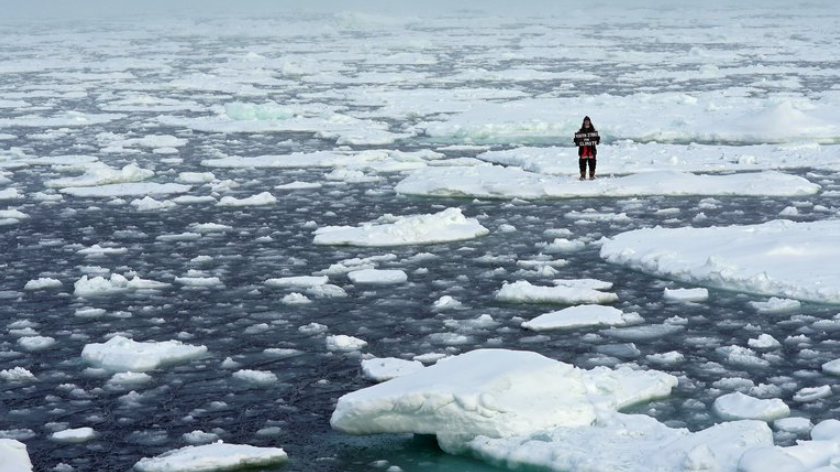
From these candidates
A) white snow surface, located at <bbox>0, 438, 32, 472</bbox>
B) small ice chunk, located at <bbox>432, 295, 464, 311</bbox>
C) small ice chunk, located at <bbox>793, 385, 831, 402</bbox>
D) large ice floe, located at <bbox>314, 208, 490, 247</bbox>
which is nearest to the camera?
white snow surface, located at <bbox>0, 438, 32, 472</bbox>

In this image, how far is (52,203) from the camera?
15.6 meters

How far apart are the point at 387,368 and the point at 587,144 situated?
754cm

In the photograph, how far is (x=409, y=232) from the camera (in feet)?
42.1

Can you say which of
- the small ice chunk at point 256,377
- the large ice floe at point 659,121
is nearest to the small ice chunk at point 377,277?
the small ice chunk at point 256,377

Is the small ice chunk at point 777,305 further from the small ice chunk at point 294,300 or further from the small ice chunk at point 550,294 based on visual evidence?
the small ice chunk at point 294,300

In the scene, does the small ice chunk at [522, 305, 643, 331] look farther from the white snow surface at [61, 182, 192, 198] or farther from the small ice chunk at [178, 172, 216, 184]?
the small ice chunk at [178, 172, 216, 184]

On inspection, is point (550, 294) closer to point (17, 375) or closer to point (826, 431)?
point (826, 431)

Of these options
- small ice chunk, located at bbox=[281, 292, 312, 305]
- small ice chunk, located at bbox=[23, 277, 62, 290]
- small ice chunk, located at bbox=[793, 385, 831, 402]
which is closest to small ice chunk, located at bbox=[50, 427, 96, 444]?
small ice chunk, located at bbox=[281, 292, 312, 305]

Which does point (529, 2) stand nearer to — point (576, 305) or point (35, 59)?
point (35, 59)

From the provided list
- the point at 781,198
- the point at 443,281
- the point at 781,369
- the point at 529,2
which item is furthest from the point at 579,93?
the point at 529,2

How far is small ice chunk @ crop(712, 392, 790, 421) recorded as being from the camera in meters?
7.43

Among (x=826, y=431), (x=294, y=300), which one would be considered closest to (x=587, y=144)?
(x=294, y=300)

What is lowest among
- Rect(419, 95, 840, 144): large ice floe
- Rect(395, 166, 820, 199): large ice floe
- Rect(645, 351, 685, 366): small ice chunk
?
Rect(419, 95, 840, 144): large ice floe

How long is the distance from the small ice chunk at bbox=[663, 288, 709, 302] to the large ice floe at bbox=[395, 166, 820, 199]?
4810 millimetres
